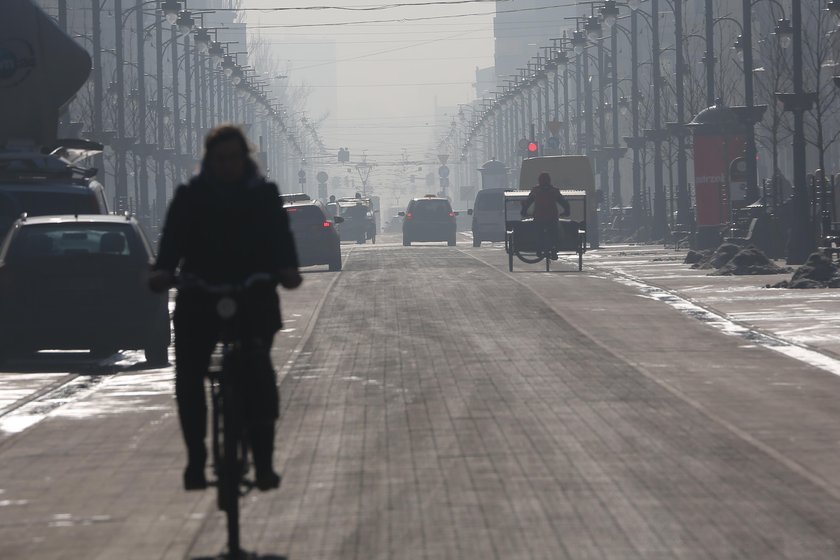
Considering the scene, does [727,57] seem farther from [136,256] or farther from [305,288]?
[136,256]

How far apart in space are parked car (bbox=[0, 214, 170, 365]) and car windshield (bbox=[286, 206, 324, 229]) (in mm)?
19570

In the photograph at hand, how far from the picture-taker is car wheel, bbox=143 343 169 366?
1758cm

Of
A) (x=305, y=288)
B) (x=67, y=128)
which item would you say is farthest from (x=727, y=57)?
(x=305, y=288)

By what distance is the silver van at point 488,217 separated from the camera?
59938 mm

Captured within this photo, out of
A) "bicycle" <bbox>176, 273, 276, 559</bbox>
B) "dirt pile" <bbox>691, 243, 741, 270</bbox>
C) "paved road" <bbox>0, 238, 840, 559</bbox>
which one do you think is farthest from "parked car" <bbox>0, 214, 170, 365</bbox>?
"dirt pile" <bbox>691, 243, 741, 270</bbox>

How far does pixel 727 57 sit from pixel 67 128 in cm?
4846

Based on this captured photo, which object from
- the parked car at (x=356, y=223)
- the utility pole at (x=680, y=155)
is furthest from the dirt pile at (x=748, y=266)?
the parked car at (x=356, y=223)

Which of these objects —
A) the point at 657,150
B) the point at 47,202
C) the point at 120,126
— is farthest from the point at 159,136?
the point at 47,202

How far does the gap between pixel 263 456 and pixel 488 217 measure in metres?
52.6

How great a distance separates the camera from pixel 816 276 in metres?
28.3

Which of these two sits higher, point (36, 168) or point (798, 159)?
point (798, 159)

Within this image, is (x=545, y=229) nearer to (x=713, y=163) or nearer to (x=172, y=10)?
(x=713, y=163)

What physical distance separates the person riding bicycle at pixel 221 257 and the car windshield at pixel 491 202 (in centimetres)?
5247

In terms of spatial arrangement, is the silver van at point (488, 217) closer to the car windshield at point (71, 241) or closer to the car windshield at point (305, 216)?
the car windshield at point (305, 216)
